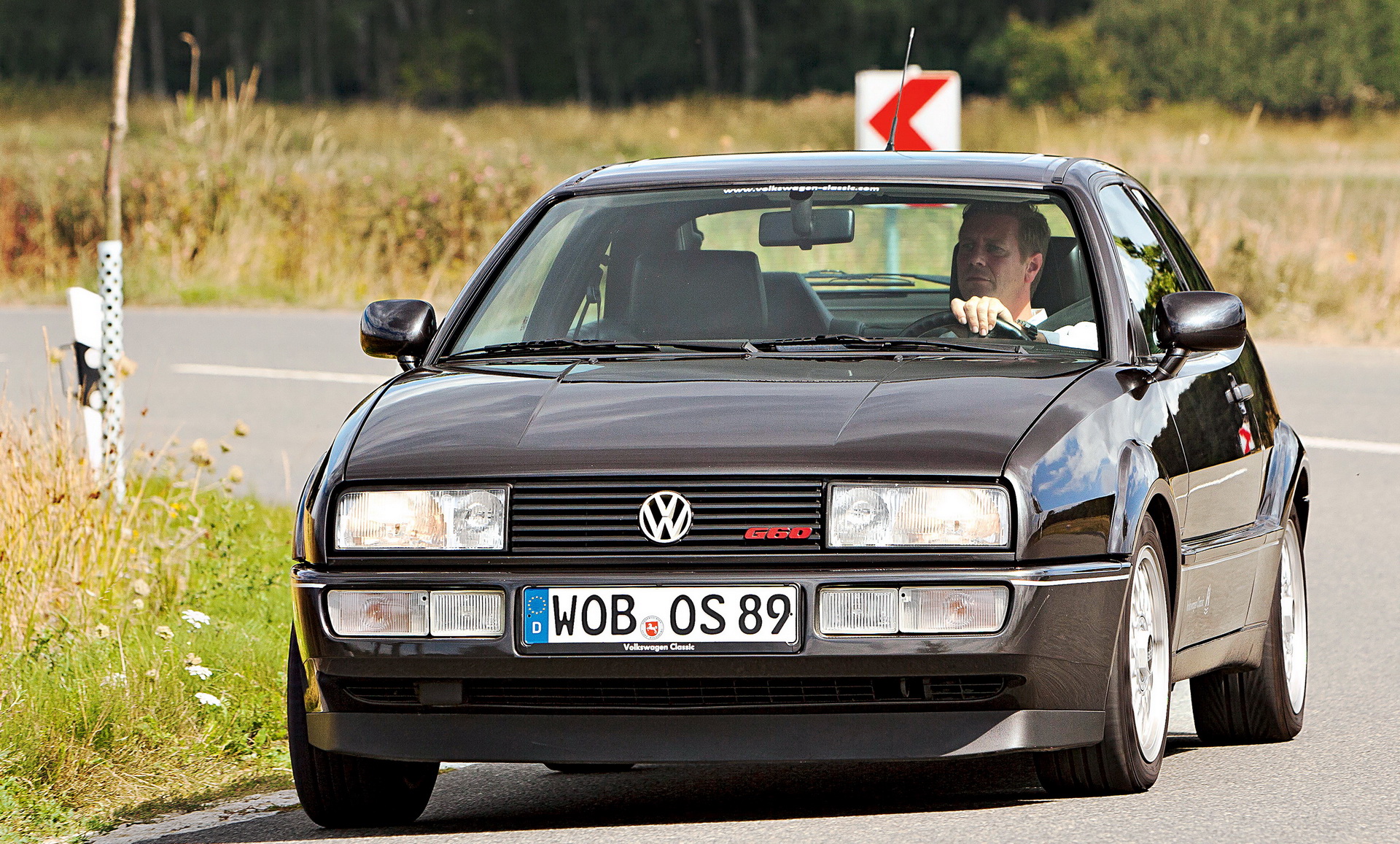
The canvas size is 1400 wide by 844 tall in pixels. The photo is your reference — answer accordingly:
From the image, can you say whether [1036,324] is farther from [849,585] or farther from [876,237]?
[876,237]

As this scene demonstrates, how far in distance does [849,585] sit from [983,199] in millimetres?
1797

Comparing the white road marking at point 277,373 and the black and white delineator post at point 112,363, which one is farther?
the white road marking at point 277,373

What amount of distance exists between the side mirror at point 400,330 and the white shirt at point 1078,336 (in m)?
1.58

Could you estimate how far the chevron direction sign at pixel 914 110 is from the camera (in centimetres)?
1583

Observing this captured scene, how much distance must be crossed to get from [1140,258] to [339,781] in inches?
102

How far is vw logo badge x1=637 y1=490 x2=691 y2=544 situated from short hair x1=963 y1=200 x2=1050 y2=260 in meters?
1.75

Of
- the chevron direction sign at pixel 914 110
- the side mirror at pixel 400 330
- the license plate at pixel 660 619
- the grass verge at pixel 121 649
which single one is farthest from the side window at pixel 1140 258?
the chevron direction sign at pixel 914 110

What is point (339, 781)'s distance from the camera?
5.19 meters

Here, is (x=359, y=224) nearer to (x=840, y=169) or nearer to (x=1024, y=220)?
(x=840, y=169)

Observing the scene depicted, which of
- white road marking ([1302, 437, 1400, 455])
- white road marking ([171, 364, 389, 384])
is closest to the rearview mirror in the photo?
white road marking ([1302, 437, 1400, 455])

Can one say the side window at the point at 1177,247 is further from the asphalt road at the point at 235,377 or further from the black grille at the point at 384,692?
the asphalt road at the point at 235,377

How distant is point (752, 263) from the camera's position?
19.8ft

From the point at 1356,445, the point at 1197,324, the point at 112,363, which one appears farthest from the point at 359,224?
the point at 1197,324

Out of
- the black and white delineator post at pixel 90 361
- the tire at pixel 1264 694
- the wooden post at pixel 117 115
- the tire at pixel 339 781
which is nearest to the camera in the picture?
the tire at pixel 339 781
